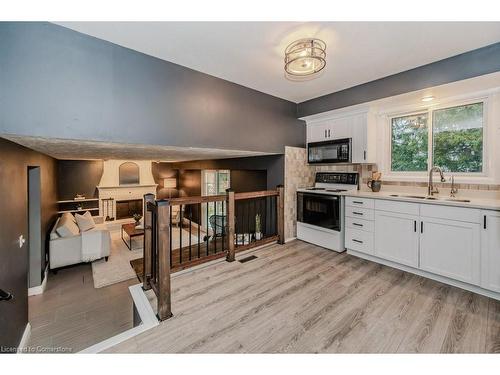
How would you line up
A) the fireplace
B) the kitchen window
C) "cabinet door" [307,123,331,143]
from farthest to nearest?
the fireplace, "cabinet door" [307,123,331,143], the kitchen window

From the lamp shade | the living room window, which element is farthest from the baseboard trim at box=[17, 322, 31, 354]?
the lamp shade

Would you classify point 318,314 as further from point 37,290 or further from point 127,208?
point 127,208

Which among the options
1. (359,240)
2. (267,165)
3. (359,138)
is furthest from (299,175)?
(359,240)

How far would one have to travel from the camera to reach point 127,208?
7.15 m

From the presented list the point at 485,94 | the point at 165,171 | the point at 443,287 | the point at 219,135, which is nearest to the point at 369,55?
the point at 485,94

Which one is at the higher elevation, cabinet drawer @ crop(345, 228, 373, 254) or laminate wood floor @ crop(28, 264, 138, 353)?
cabinet drawer @ crop(345, 228, 373, 254)

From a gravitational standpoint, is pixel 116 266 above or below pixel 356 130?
below

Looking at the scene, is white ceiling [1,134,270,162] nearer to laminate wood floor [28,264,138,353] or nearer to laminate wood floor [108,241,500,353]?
laminate wood floor [108,241,500,353]

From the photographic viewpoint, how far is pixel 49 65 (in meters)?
1.70

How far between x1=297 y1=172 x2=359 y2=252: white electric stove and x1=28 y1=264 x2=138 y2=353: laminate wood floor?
2846 mm

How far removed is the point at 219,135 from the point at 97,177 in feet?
19.0

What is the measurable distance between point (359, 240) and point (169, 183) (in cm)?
672

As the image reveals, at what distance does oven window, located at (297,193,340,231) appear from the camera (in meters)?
3.12
